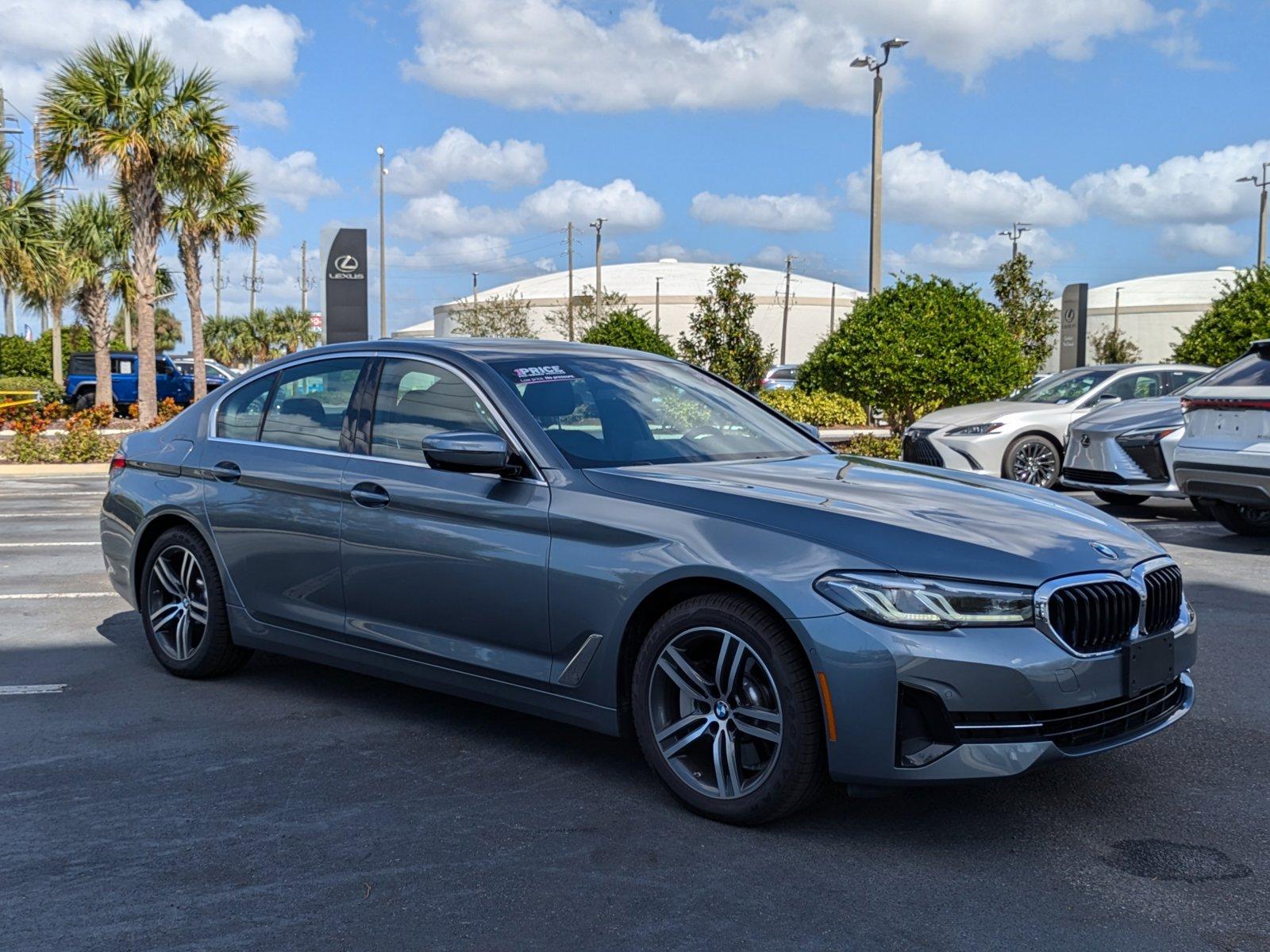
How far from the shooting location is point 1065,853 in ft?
12.7

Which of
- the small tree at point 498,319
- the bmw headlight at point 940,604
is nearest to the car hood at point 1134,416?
the bmw headlight at point 940,604

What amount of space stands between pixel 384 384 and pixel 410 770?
1544 mm

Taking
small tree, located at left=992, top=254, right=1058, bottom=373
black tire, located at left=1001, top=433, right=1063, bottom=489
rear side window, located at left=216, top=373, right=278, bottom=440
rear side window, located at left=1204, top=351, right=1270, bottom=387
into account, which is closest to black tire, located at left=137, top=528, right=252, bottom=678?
rear side window, located at left=216, top=373, right=278, bottom=440

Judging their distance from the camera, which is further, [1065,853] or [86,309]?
[86,309]

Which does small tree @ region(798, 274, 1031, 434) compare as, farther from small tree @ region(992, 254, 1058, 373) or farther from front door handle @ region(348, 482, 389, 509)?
small tree @ region(992, 254, 1058, 373)

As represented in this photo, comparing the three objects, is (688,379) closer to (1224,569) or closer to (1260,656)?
(1260,656)

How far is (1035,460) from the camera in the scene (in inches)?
566

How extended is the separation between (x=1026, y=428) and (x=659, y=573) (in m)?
11.0

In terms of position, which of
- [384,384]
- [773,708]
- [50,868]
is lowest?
[50,868]

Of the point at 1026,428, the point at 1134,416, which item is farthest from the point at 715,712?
the point at 1026,428

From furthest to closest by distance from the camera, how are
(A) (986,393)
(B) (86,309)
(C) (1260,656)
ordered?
(B) (86,309) → (A) (986,393) → (C) (1260,656)

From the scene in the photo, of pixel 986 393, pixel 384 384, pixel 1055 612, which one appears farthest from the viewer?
pixel 986 393

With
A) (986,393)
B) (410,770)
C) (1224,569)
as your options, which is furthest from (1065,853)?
(986,393)

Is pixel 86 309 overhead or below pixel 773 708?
overhead
